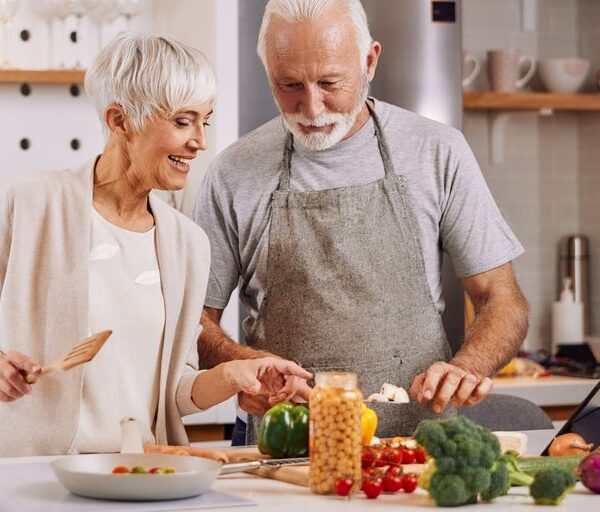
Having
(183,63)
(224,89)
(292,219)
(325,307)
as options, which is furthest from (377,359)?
(224,89)

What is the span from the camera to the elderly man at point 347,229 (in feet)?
8.85

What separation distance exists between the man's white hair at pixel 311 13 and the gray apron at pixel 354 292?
0.82 ft

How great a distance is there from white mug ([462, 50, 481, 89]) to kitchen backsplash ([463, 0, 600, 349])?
0.12 m

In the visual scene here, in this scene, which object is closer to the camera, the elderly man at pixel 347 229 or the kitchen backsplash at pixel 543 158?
the elderly man at pixel 347 229

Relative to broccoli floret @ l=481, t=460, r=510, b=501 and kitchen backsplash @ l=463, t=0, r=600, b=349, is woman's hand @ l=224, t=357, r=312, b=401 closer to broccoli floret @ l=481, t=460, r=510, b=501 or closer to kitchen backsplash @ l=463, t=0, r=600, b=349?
broccoli floret @ l=481, t=460, r=510, b=501

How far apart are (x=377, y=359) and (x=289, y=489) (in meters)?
0.82

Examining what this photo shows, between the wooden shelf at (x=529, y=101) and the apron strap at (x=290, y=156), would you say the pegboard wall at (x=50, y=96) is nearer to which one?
the wooden shelf at (x=529, y=101)

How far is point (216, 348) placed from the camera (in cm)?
270

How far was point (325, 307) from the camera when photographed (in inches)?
107

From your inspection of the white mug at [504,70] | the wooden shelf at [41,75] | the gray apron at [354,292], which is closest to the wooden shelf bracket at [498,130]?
the white mug at [504,70]

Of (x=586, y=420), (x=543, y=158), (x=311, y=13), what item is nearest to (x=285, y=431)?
(x=586, y=420)

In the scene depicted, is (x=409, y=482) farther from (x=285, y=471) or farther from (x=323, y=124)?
(x=323, y=124)

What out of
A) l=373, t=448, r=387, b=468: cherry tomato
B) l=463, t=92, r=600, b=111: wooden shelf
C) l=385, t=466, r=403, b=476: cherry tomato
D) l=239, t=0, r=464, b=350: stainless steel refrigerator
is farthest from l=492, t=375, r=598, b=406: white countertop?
l=385, t=466, r=403, b=476: cherry tomato

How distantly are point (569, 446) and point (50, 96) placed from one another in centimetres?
261
